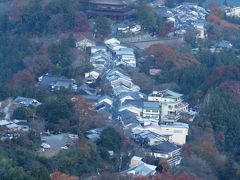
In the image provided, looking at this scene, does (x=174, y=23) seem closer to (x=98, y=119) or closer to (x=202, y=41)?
(x=202, y=41)

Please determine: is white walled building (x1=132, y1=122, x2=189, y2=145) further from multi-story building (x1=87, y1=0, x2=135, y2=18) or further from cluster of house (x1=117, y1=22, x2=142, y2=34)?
multi-story building (x1=87, y1=0, x2=135, y2=18)

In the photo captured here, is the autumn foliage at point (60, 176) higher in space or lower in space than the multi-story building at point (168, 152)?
higher

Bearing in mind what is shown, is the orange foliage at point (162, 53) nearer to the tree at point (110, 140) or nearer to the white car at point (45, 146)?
the tree at point (110, 140)

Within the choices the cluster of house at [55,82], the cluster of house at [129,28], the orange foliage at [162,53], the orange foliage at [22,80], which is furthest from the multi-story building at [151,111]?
the cluster of house at [129,28]

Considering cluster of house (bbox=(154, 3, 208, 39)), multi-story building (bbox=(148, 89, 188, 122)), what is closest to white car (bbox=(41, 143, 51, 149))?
multi-story building (bbox=(148, 89, 188, 122))

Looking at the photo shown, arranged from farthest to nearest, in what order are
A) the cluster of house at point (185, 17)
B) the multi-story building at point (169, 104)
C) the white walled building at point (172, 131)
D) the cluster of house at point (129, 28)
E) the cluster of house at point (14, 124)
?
the cluster of house at point (185, 17) → the cluster of house at point (129, 28) → the multi-story building at point (169, 104) → the white walled building at point (172, 131) → the cluster of house at point (14, 124)

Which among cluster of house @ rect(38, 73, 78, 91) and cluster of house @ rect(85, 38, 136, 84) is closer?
cluster of house @ rect(38, 73, 78, 91)
